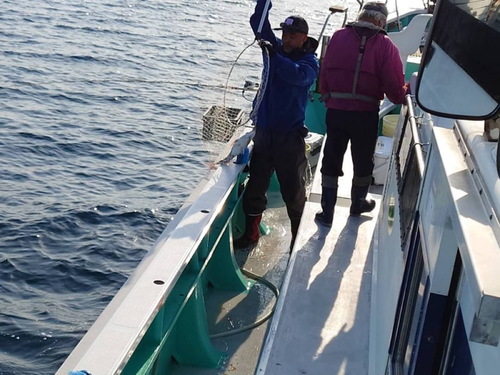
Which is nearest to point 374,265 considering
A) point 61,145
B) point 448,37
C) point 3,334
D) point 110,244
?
point 448,37

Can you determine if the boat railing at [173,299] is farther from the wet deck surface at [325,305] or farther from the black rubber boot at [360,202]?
the black rubber boot at [360,202]

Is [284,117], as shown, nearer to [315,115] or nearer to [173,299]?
[173,299]

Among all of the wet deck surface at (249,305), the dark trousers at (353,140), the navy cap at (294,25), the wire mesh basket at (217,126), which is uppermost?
the navy cap at (294,25)

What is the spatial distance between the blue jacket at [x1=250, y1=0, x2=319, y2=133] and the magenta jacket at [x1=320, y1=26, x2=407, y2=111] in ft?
1.04

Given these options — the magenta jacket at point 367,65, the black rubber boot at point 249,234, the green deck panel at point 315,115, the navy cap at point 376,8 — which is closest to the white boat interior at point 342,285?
the black rubber boot at point 249,234

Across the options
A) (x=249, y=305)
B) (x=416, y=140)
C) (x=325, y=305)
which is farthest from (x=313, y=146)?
(x=416, y=140)

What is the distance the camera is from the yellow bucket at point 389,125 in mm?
7426

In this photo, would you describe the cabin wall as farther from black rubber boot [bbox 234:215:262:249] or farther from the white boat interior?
black rubber boot [bbox 234:215:262:249]

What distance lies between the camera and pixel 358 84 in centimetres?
489

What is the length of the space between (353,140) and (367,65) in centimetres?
58

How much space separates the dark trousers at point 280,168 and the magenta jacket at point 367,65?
0.76 metres

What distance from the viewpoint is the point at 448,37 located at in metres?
1.88

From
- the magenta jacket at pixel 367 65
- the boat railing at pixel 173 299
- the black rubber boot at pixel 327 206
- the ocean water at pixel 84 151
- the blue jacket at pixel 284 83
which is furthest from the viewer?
the ocean water at pixel 84 151

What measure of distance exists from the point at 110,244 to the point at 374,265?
463 centimetres
